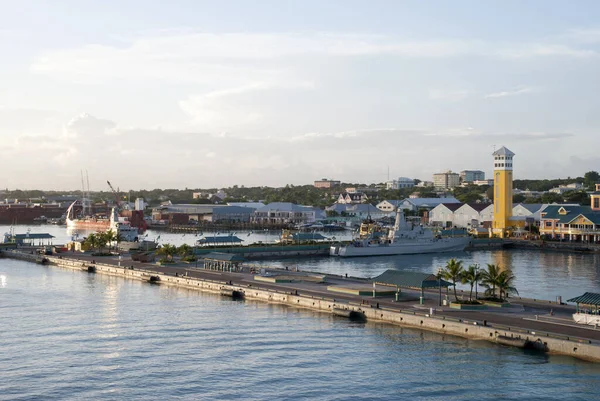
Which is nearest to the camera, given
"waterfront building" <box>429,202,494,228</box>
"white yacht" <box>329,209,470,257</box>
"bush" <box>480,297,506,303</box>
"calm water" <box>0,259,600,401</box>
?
"calm water" <box>0,259,600,401</box>

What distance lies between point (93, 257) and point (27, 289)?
2489 cm

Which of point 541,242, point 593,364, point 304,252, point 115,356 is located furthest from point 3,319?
point 541,242

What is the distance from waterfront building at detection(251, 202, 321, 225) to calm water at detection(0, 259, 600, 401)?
139 m

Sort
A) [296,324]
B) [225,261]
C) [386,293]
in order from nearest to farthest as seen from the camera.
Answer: [296,324], [386,293], [225,261]

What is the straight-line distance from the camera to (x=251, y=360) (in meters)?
37.2

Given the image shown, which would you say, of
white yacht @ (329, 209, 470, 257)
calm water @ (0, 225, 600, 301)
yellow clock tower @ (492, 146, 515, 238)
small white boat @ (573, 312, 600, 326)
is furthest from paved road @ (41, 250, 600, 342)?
yellow clock tower @ (492, 146, 515, 238)

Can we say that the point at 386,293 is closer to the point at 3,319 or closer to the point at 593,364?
the point at 593,364

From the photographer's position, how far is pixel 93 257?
288 ft

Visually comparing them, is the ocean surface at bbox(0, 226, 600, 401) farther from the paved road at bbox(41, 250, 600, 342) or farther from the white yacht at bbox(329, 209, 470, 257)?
the white yacht at bbox(329, 209, 470, 257)

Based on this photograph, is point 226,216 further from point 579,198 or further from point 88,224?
point 579,198

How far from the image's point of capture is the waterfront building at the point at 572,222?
118 metres

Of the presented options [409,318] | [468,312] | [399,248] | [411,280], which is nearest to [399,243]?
[399,248]

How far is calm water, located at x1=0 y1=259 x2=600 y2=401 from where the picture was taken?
106 ft

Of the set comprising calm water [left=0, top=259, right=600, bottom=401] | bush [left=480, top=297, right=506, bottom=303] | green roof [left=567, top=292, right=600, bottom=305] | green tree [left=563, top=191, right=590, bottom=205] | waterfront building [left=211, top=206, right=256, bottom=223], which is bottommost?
calm water [left=0, top=259, right=600, bottom=401]
